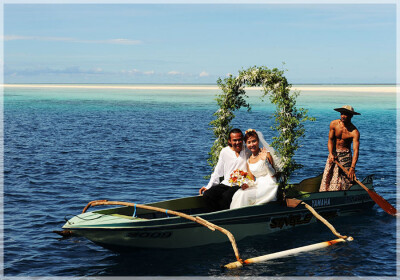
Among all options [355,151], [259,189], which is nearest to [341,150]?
[355,151]

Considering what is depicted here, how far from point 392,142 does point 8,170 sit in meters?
29.0

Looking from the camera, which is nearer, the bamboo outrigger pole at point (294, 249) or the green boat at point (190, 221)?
the bamboo outrigger pole at point (294, 249)

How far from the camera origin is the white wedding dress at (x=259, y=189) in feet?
45.7

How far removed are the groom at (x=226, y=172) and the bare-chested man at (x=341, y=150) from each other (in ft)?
10.5

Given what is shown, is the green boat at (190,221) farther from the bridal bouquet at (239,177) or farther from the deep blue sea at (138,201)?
the bridal bouquet at (239,177)

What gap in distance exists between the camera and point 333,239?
1468cm

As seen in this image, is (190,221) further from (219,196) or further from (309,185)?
(309,185)

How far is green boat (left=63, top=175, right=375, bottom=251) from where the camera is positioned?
12.2 m

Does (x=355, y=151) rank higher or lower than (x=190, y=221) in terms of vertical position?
higher

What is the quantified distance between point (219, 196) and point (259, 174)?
1.22 m

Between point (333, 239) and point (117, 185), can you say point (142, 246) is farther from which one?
point (117, 185)

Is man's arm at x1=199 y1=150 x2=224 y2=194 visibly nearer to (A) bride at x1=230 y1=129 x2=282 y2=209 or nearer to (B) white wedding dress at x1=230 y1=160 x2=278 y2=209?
(A) bride at x1=230 y1=129 x2=282 y2=209

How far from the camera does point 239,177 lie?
46.0ft

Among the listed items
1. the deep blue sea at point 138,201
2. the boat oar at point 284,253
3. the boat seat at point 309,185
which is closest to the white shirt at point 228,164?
the deep blue sea at point 138,201
